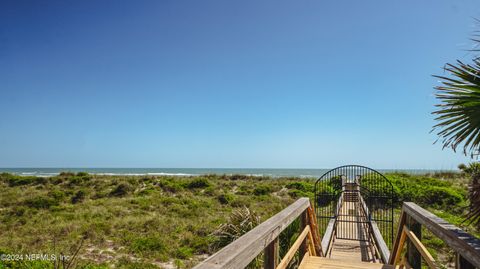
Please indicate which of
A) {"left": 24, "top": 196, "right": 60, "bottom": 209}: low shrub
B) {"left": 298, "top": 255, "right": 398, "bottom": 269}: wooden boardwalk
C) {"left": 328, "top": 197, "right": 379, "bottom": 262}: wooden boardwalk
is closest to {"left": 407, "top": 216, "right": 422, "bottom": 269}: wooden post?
{"left": 298, "top": 255, "right": 398, "bottom": 269}: wooden boardwalk

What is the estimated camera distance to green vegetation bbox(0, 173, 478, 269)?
9.72 metres

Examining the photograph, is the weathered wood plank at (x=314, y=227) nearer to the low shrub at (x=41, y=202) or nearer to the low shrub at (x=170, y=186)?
the low shrub at (x=41, y=202)

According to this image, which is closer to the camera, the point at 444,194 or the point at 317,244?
the point at 317,244

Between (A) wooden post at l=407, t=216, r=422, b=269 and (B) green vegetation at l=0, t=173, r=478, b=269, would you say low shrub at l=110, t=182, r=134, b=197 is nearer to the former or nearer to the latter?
(B) green vegetation at l=0, t=173, r=478, b=269

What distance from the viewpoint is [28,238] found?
38.4ft

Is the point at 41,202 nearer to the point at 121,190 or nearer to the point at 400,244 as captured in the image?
the point at 121,190

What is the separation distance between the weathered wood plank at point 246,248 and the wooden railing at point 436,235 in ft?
4.32

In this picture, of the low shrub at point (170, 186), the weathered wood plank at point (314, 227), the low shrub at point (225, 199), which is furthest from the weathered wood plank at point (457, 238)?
the low shrub at point (170, 186)

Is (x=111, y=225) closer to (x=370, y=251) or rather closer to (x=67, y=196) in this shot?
(x=67, y=196)

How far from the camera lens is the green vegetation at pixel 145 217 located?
972cm

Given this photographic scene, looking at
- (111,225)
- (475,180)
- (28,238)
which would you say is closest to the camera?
(475,180)

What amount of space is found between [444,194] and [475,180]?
18696 mm

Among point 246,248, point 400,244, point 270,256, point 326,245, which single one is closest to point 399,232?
point 400,244

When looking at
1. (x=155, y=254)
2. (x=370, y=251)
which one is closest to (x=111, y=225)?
(x=155, y=254)
